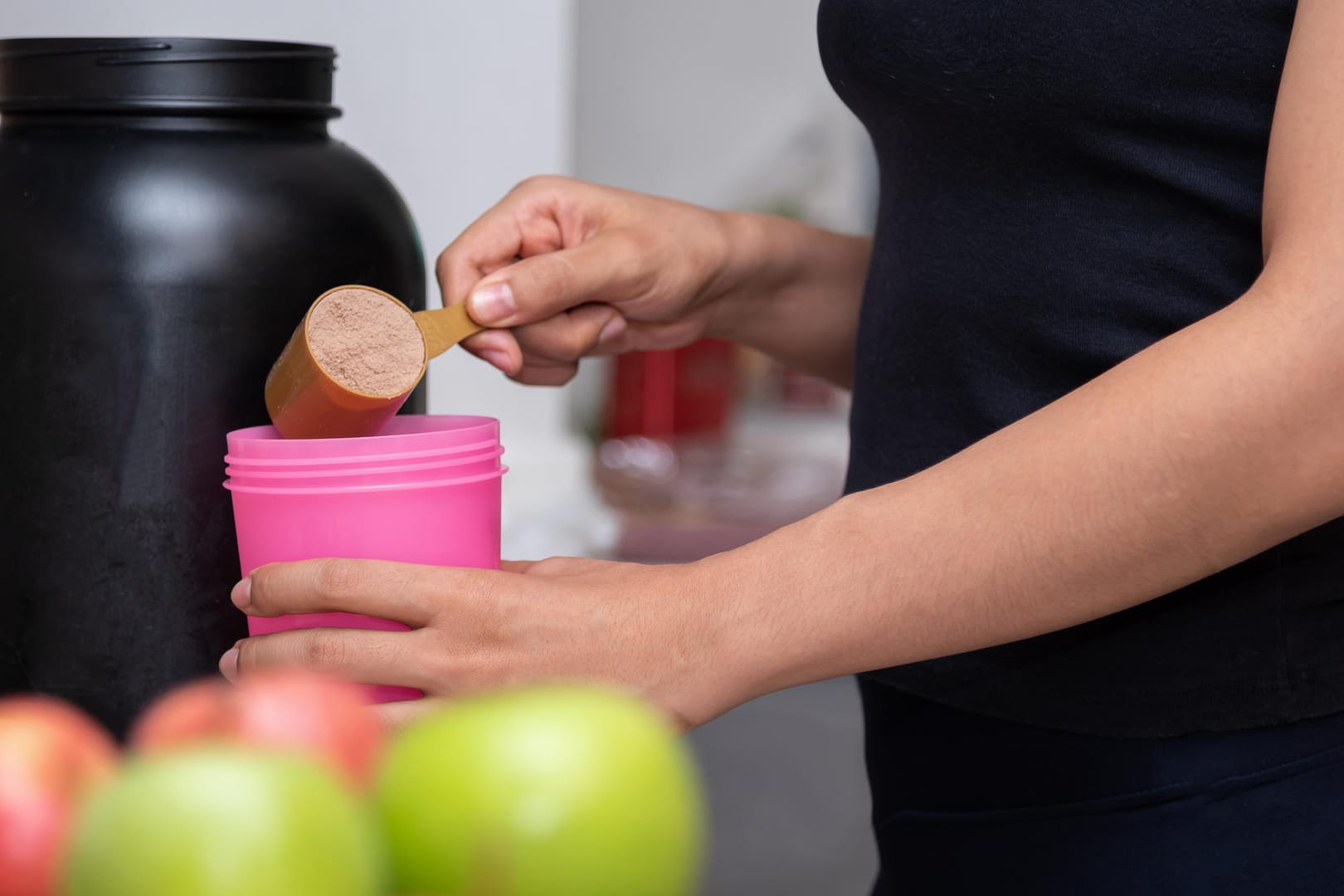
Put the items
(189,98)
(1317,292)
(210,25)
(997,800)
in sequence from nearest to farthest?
(1317,292) < (189,98) < (997,800) < (210,25)

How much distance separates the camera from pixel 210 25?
1345mm

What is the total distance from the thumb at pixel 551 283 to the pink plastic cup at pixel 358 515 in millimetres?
161

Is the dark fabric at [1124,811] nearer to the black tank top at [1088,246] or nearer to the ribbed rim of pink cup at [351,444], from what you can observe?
the black tank top at [1088,246]

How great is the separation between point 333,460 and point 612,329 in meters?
0.31

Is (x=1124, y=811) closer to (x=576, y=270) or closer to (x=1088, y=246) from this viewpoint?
(x=1088, y=246)

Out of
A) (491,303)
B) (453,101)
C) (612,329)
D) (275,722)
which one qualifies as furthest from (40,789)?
(453,101)

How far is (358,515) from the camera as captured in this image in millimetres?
518

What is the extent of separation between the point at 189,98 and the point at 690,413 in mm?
2058

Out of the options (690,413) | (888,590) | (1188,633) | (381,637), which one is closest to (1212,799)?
(1188,633)

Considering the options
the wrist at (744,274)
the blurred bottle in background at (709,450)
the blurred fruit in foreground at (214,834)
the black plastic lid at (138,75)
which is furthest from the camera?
the blurred bottle in background at (709,450)

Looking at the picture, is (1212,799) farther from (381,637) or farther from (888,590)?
(381,637)

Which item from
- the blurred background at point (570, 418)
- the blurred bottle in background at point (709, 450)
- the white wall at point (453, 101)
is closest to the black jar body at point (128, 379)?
the blurred background at point (570, 418)

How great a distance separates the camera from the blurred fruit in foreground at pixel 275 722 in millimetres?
261

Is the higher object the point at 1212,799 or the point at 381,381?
the point at 381,381
